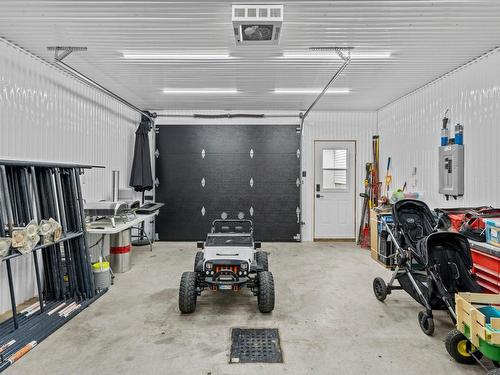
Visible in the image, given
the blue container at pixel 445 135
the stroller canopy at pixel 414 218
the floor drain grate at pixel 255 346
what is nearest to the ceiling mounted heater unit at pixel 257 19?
the stroller canopy at pixel 414 218

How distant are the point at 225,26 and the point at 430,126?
378 centimetres

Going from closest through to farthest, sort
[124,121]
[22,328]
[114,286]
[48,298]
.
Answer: [22,328] → [48,298] → [114,286] → [124,121]

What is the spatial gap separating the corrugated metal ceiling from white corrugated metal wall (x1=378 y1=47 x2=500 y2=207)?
29 cm

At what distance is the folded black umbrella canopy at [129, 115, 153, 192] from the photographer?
6.46 metres

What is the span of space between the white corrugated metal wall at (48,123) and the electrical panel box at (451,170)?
532 centimetres

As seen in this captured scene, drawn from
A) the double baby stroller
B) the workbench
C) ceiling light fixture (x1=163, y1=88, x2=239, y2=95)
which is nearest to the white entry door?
ceiling light fixture (x1=163, y1=88, x2=239, y2=95)

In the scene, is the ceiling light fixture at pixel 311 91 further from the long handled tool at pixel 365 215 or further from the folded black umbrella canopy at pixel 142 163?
the folded black umbrella canopy at pixel 142 163

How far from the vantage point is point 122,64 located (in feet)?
14.0

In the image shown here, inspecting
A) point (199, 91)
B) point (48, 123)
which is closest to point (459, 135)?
point (199, 91)

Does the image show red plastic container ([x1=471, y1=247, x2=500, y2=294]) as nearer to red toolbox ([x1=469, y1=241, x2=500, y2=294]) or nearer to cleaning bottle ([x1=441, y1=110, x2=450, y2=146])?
red toolbox ([x1=469, y1=241, x2=500, y2=294])

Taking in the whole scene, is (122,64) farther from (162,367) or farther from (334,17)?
(162,367)

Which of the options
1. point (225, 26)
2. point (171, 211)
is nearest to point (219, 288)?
point (225, 26)

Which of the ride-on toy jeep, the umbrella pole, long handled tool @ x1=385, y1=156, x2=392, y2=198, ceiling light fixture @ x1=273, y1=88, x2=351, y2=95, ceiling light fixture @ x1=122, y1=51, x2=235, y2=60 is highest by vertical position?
ceiling light fixture @ x1=122, y1=51, x2=235, y2=60

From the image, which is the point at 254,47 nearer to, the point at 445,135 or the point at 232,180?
the point at 445,135
